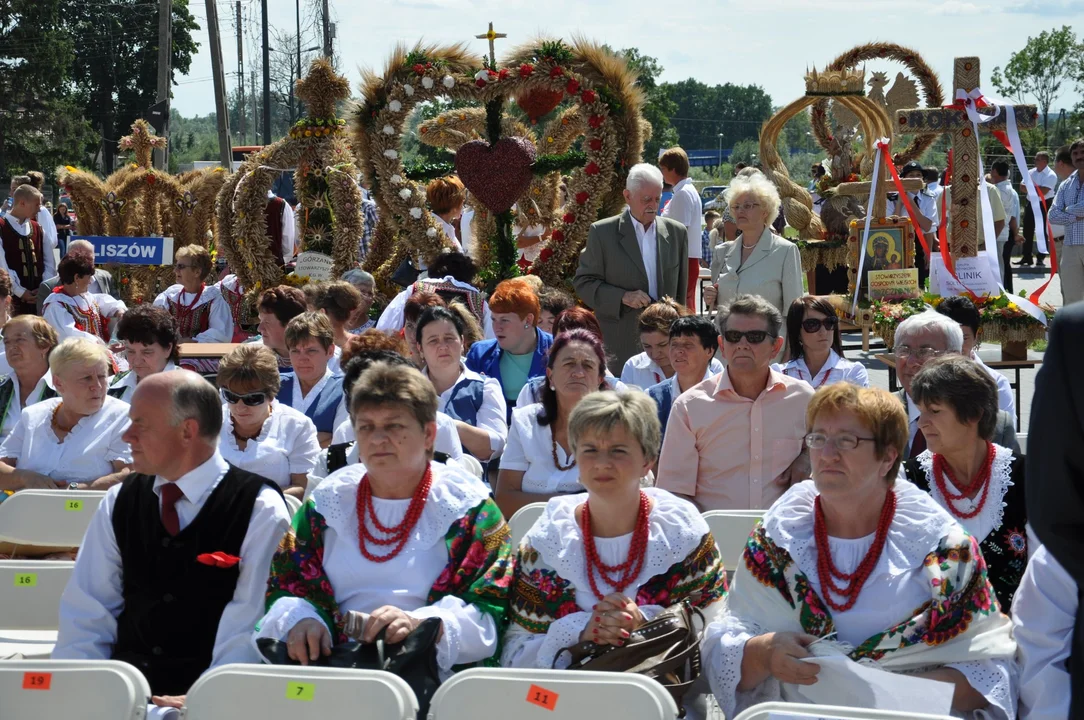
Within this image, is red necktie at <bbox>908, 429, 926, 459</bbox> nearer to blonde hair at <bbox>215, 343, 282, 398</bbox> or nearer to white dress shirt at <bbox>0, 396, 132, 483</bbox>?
blonde hair at <bbox>215, 343, 282, 398</bbox>

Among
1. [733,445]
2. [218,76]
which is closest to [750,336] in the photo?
[733,445]

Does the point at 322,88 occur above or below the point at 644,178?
above

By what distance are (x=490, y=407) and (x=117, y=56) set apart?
A: 172ft

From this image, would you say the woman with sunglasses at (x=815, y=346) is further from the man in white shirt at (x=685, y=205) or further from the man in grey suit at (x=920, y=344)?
the man in white shirt at (x=685, y=205)

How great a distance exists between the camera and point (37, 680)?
2920 mm

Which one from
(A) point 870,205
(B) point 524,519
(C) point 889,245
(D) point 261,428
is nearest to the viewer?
(B) point 524,519

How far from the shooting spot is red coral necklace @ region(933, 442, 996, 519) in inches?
139

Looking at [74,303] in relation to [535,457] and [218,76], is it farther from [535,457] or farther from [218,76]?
[218,76]

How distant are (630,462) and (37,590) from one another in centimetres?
204

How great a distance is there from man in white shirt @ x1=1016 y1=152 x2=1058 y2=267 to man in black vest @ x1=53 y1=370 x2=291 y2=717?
43.8 feet

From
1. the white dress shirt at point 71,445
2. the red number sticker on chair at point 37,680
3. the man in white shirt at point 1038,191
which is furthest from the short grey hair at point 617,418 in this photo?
the man in white shirt at point 1038,191

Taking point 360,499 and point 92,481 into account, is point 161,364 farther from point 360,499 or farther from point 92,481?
point 360,499

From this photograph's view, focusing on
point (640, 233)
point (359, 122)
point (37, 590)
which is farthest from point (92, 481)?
point (359, 122)

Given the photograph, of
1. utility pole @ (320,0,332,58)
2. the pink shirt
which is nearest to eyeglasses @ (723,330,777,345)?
the pink shirt
